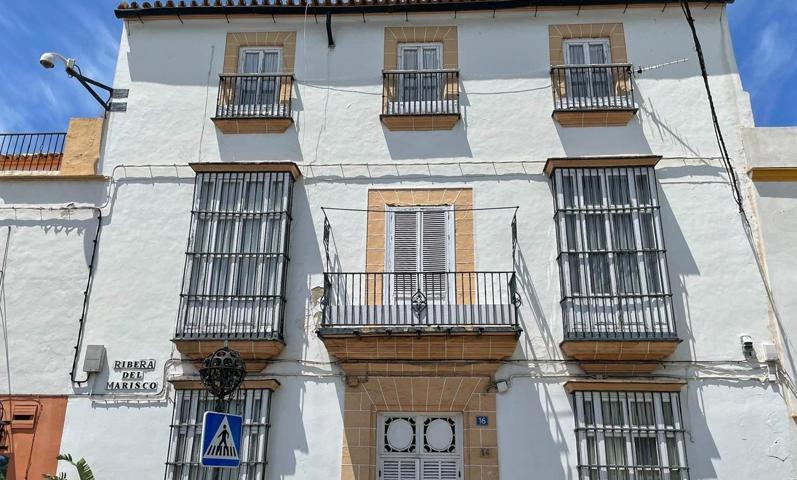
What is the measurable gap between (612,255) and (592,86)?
9.51 feet

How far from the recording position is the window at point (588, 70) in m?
11.4

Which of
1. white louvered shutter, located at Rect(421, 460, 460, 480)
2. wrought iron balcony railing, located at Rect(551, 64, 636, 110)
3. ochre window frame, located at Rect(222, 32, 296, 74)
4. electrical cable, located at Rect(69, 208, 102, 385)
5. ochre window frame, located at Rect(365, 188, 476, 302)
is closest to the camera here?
white louvered shutter, located at Rect(421, 460, 460, 480)

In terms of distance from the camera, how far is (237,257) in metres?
10.6

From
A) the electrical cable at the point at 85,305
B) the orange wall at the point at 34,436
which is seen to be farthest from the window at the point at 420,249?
the orange wall at the point at 34,436

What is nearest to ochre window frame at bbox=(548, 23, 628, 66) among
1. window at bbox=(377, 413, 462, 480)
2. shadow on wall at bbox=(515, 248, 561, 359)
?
shadow on wall at bbox=(515, 248, 561, 359)

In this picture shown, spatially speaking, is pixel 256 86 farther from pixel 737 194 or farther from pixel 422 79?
pixel 737 194

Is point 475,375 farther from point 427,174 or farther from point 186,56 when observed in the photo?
point 186,56

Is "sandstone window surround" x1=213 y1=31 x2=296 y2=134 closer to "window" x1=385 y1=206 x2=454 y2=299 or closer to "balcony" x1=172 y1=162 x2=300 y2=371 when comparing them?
"balcony" x1=172 y1=162 x2=300 y2=371

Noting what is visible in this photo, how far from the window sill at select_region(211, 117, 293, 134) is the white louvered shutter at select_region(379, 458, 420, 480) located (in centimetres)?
534

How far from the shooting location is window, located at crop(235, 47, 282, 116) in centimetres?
1173

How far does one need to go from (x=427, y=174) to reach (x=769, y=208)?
5032 mm

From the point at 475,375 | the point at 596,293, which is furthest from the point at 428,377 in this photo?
the point at 596,293

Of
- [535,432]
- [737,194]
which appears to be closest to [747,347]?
[737,194]

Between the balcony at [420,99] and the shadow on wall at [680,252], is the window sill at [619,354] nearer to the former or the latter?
the shadow on wall at [680,252]
